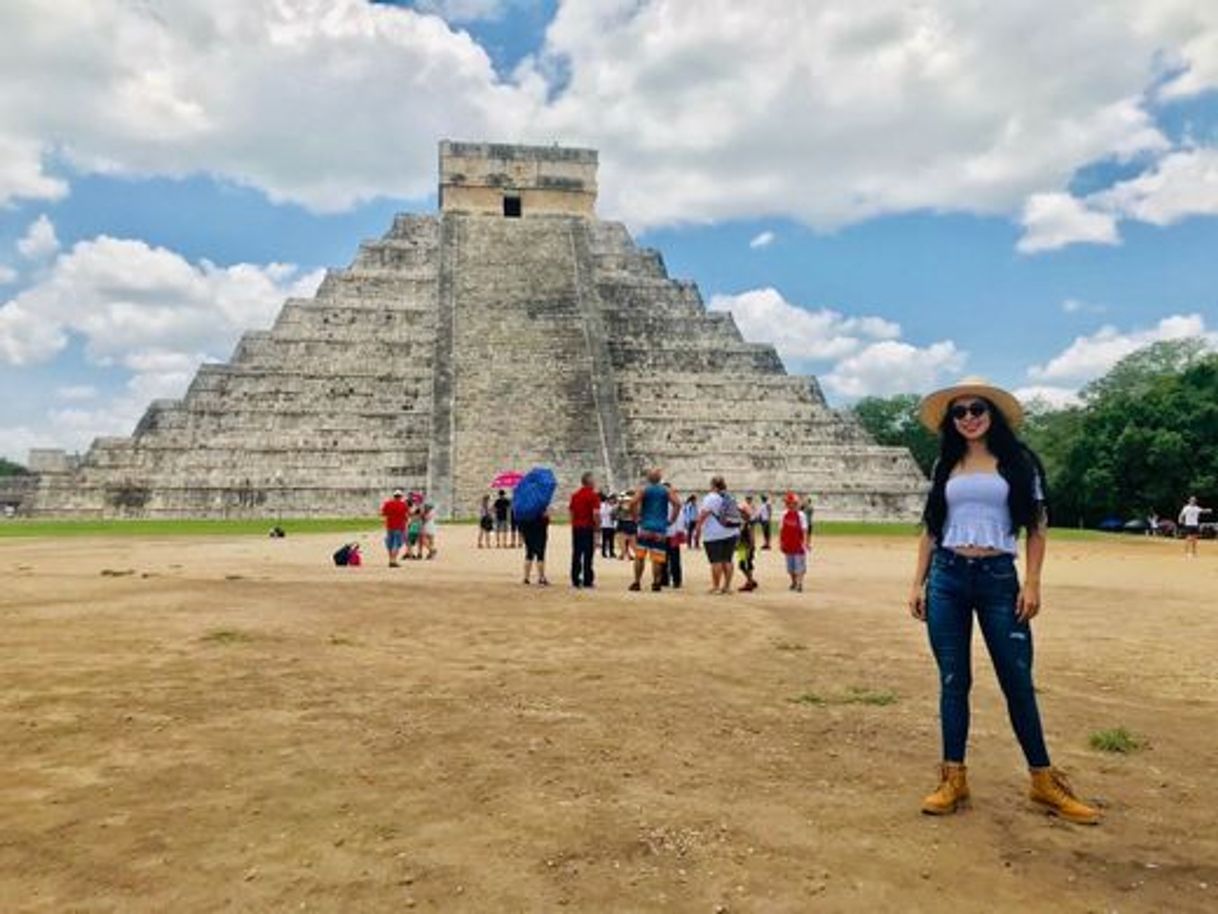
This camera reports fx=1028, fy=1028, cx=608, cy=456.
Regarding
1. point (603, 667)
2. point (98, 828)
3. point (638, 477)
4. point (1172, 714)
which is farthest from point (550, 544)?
point (98, 828)

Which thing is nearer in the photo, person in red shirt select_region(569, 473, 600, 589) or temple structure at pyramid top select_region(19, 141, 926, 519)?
person in red shirt select_region(569, 473, 600, 589)

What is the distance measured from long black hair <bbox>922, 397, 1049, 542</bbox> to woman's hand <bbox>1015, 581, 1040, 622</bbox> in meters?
0.25

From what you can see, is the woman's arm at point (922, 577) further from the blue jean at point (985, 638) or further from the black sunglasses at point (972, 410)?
the black sunglasses at point (972, 410)

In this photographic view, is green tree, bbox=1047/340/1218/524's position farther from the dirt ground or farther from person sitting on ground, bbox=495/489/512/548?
the dirt ground

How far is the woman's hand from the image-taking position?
398 cm

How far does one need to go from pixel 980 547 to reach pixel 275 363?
32.4m

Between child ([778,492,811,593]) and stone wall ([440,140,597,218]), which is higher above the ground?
stone wall ([440,140,597,218])

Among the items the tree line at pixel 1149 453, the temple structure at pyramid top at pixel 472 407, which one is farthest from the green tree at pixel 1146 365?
the temple structure at pyramid top at pixel 472 407

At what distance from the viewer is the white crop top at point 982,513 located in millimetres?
4070

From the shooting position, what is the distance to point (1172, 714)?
5586mm

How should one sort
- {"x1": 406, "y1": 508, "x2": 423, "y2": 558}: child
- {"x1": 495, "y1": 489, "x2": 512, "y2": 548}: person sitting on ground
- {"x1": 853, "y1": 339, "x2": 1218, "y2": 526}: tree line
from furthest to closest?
{"x1": 853, "y1": 339, "x2": 1218, "y2": 526}: tree line → {"x1": 495, "y1": 489, "x2": 512, "y2": 548}: person sitting on ground → {"x1": 406, "y1": 508, "x2": 423, "y2": 558}: child

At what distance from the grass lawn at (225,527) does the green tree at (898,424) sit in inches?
1533

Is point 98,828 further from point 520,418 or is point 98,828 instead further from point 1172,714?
point 520,418

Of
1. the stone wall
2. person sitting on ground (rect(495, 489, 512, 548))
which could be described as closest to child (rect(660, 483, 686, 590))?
person sitting on ground (rect(495, 489, 512, 548))
